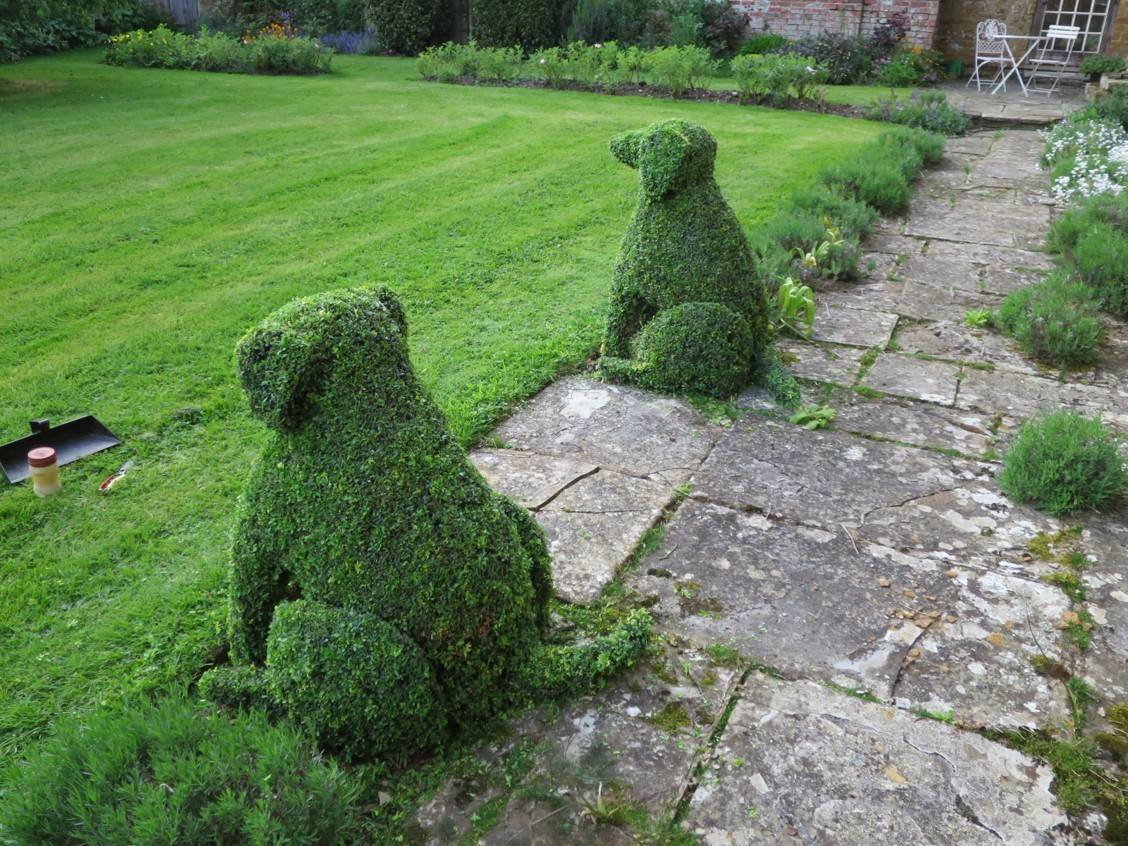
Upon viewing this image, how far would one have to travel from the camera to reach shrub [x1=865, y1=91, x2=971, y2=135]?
39.3ft

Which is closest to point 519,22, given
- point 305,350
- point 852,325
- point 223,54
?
point 223,54

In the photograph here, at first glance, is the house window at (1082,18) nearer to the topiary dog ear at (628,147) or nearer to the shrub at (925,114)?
the shrub at (925,114)

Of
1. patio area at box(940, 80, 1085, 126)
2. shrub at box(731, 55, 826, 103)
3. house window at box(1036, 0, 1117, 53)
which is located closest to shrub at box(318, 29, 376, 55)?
shrub at box(731, 55, 826, 103)

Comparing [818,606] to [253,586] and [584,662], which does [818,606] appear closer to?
[584,662]

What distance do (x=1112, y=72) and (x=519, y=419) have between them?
1456cm

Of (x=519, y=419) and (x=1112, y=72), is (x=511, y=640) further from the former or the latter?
(x=1112, y=72)

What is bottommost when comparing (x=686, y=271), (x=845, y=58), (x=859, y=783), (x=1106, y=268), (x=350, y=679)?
(x=859, y=783)

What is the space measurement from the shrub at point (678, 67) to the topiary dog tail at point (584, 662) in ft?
42.1

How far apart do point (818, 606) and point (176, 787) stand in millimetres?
2117

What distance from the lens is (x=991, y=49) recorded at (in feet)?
53.6

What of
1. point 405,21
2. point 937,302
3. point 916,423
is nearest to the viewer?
point 916,423

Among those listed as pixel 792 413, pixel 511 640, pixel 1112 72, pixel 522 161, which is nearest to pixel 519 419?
pixel 792 413

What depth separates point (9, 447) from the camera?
A: 4234 millimetres

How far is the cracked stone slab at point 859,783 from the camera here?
230 centimetres
